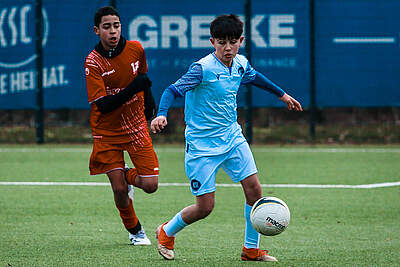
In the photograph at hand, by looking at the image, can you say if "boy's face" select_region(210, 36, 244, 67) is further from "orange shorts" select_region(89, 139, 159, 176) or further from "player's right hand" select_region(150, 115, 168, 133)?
"orange shorts" select_region(89, 139, 159, 176)

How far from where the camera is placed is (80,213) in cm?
778

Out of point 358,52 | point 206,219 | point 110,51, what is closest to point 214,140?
point 110,51

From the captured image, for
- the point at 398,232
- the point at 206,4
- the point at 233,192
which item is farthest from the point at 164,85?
the point at 398,232

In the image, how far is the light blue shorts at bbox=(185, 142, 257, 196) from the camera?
5.62 metres

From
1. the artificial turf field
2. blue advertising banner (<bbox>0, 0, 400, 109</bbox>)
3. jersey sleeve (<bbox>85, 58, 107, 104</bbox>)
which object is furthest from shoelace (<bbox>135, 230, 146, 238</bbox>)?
blue advertising banner (<bbox>0, 0, 400, 109</bbox>)

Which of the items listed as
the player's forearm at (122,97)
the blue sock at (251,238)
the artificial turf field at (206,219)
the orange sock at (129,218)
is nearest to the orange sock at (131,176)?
the orange sock at (129,218)

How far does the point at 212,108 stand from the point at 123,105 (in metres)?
1.10

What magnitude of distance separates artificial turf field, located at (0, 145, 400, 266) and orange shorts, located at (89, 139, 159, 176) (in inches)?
23.9

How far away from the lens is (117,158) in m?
6.42

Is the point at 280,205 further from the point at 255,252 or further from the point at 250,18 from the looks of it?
the point at 250,18

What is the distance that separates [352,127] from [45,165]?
20.4ft

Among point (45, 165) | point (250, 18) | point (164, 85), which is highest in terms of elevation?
point (250, 18)

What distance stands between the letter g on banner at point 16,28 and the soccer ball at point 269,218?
10421mm

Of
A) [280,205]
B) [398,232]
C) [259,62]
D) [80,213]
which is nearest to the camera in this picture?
[280,205]
